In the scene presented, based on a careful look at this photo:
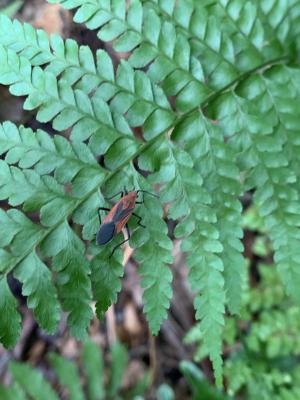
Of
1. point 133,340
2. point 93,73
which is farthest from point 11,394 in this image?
point 93,73

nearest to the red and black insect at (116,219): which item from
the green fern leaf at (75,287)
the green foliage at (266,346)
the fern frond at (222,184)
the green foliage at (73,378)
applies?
the green fern leaf at (75,287)

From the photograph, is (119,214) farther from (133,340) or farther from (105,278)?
(133,340)

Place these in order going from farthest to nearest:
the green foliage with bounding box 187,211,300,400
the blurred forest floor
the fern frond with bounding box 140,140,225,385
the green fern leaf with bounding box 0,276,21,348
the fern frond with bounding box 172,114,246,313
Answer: the blurred forest floor
the green foliage with bounding box 187,211,300,400
the fern frond with bounding box 172,114,246,313
the fern frond with bounding box 140,140,225,385
the green fern leaf with bounding box 0,276,21,348

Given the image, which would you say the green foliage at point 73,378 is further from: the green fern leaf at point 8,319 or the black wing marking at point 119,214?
the black wing marking at point 119,214

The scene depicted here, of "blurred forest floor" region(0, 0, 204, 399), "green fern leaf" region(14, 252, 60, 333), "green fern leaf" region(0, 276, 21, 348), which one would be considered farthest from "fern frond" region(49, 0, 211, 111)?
"blurred forest floor" region(0, 0, 204, 399)

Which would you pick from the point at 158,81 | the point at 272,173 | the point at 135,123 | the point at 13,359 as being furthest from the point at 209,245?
the point at 13,359

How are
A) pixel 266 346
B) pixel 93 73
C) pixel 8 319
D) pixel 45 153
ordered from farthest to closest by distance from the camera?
pixel 266 346 → pixel 93 73 → pixel 45 153 → pixel 8 319

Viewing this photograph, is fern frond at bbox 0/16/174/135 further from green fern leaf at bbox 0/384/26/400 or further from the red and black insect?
green fern leaf at bbox 0/384/26/400
